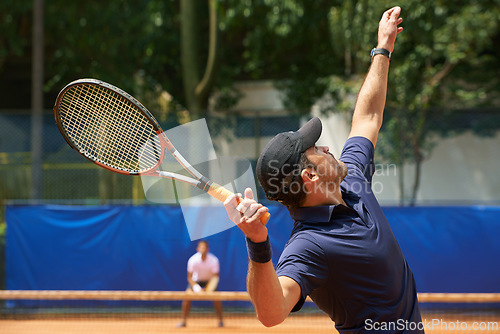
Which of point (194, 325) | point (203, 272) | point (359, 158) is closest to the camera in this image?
point (359, 158)

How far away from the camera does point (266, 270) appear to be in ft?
6.81

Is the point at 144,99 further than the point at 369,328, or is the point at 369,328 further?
the point at 144,99

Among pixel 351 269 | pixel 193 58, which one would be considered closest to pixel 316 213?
pixel 351 269

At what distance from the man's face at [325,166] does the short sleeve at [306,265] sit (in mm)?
276

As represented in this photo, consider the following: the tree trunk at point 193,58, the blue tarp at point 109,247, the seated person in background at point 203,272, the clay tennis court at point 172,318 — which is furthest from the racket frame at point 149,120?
the tree trunk at point 193,58

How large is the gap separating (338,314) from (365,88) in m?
1.27

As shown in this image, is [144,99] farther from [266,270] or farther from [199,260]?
[266,270]

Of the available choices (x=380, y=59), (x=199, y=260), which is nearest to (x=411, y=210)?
(x=199, y=260)

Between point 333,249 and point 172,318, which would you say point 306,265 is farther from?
point 172,318

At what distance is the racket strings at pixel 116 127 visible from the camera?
10.9 feet

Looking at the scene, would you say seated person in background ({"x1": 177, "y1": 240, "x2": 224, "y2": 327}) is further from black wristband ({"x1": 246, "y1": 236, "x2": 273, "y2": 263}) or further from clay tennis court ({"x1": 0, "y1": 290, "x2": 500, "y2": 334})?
black wristband ({"x1": 246, "y1": 236, "x2": 273, "y2": 263})

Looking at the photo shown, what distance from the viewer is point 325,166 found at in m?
2.46

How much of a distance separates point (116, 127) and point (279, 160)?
4.72 ft

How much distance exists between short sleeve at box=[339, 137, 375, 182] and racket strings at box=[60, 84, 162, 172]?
999mm
